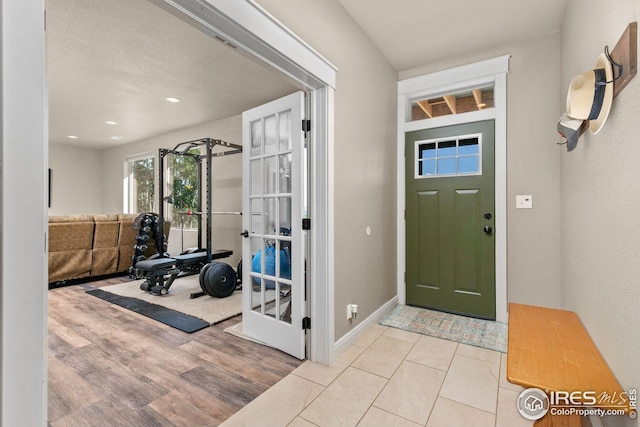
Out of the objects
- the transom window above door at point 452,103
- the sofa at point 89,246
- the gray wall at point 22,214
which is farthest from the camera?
→ the sofa at point 89,246

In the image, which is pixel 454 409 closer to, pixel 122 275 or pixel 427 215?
pixel 427 215

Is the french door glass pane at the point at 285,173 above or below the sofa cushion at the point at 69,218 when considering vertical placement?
above

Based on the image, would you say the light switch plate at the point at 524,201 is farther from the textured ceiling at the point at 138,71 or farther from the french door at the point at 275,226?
the textured ceiling at the point at 138,71

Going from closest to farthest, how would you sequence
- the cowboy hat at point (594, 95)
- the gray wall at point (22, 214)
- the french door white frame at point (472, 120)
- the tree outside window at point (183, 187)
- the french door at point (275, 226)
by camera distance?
the gray wall at point (22, 214), the cowboy hat at point (594, 95), the french door at point (275, 226), the french door white frame at point (472, 120), the tree outside window at point (183, 187)

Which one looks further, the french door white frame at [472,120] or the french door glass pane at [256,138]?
the french door white frame at [472,120]

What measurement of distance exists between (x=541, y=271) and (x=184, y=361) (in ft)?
10.3

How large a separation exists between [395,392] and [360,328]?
0.77m

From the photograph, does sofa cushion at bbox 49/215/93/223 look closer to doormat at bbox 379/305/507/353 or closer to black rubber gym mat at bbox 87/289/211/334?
black rubber gym mat at bbox 87/289/211/334

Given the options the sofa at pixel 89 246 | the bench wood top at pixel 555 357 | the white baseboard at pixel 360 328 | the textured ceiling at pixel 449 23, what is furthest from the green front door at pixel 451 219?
the sofa at pixel 89 246

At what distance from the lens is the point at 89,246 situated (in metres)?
4.64

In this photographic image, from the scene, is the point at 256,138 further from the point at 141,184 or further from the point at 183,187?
the point at 141,184

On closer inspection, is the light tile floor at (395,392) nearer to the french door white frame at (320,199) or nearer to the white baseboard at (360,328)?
the white baseboard at (360,328)

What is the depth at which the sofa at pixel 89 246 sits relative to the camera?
4309 millimetres

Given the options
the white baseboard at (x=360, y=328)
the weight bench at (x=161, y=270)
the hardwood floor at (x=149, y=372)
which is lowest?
the hardwood floor at (x=149, y=372)
